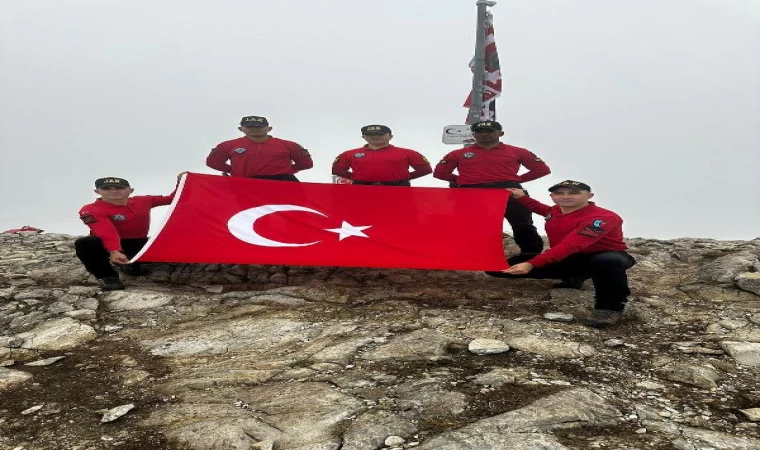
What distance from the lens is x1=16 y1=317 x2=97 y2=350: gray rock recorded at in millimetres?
4430

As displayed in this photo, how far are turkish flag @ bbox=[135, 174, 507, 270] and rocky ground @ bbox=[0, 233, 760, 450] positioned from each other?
0.43 metres

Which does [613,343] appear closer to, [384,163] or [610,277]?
[610,277]

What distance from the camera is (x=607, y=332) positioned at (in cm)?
441

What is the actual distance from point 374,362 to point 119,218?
4231 mm

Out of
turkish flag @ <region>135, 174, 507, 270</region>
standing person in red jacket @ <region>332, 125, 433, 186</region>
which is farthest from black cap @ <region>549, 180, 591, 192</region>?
standing person in red jacket @ <region>332, 125, 433, 186</region>

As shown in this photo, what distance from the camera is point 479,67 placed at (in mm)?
8742

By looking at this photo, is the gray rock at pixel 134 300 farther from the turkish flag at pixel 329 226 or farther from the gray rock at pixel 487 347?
the gray rock at pixel 487 347

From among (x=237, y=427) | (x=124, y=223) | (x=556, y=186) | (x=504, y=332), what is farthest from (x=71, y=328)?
(x=556, y=186)

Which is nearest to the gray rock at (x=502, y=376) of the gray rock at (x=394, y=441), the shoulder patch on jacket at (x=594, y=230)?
→ the gray rock at (x=394, y=441)

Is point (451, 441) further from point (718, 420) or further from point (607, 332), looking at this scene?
point (607, 332)

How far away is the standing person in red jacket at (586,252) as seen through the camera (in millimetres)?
4613

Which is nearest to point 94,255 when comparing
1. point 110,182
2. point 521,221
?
point 110,182

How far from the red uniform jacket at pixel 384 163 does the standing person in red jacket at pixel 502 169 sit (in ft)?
2.15

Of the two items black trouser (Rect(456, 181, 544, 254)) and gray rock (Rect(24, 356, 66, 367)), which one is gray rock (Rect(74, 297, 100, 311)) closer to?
gray rock (Rect(24, 356, 66, 367))
